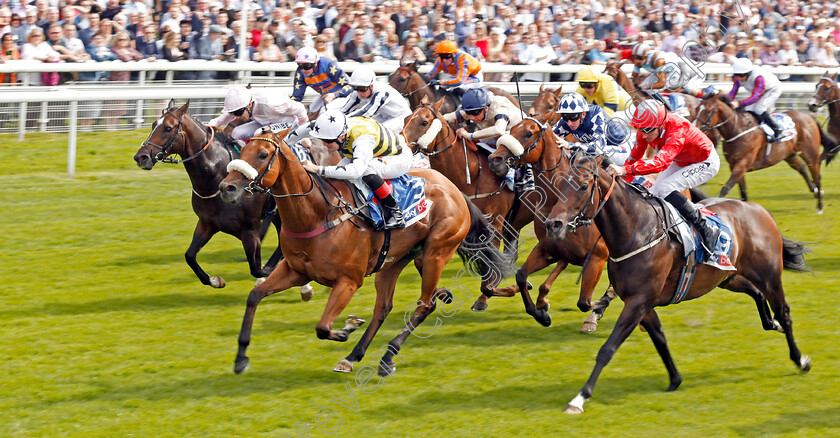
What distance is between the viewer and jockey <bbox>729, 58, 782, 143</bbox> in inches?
465

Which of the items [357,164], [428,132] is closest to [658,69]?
[428,132]

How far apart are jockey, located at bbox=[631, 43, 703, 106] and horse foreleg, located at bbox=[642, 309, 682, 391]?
5.91 metres

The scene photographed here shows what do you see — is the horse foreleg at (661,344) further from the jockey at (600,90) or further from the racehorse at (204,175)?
the jockey at (600,90)

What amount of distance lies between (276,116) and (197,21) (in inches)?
177

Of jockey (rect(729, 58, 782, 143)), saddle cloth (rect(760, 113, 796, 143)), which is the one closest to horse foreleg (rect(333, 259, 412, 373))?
saddle cloth (rect(760, 113, 796, 143))

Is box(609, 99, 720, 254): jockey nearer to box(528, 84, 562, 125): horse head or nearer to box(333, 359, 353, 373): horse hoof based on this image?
box(333, 359, 353, 373): horse hoof

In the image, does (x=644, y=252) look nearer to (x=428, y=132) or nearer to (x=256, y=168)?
(x=256, y=168)

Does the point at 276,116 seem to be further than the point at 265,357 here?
Yes

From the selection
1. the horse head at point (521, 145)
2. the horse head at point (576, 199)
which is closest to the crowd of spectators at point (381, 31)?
the horse head at point (521, 145)

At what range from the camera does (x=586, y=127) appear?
7.71 m

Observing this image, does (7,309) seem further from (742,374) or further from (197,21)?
(197,21)

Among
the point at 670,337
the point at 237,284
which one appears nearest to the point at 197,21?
the point at 237,284

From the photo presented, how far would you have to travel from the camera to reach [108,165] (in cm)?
1180

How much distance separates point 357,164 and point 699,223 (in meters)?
2.02
